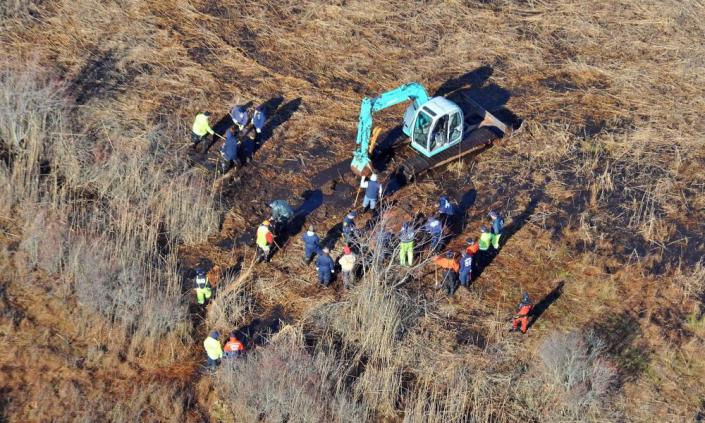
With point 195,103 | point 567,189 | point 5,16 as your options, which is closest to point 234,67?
point 195,103

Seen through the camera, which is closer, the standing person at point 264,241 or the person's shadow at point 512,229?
the standing person at point 264,241

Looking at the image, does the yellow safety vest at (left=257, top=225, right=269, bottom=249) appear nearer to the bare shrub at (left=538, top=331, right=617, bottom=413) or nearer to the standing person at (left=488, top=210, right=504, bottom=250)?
the standing person at (left=488, top=210, right=504, bottom=250)

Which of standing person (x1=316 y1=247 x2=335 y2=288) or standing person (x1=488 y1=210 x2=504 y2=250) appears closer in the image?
standing person (x1=316 y1=247 x2=335 y2=288)

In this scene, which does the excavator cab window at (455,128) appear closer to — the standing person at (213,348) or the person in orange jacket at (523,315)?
the person in orange jacket at (523,315)

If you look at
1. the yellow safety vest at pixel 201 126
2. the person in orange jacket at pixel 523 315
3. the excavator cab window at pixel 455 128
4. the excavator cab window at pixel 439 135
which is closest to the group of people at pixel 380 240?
the person in orange jacket at pixel 523 315

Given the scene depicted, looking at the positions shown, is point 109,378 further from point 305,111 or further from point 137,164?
point 305,111

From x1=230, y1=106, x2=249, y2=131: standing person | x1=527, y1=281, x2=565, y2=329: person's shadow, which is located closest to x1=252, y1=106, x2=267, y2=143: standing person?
x1=230, y1=106, x2=249, y2=131: standing person
